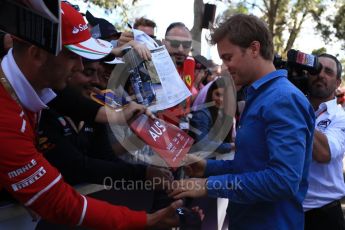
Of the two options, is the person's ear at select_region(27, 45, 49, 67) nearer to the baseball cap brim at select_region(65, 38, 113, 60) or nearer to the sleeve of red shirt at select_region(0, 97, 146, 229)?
the baseball cap brim at select_region(65, 38, 113, 60)

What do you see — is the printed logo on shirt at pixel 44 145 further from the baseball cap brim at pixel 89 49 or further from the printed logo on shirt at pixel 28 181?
the baseball cap brim at pixel 89 49

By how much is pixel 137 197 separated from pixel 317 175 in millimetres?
1305

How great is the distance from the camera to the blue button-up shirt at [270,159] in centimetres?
179

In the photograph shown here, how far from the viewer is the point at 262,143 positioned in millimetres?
1938

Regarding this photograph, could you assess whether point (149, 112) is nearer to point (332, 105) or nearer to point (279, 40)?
point (332, 105)

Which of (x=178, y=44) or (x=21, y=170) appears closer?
(x=21, y=170)

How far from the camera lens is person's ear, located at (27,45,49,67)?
1.73 metres

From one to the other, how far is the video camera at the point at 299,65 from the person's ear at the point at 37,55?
1627 mm

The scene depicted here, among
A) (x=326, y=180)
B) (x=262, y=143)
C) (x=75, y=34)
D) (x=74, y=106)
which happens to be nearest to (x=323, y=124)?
(x=326, y=180)

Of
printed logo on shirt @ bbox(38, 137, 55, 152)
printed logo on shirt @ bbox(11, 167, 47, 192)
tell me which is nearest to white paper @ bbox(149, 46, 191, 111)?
printed logo on shirt @ bbox(38, 137, 55, 152)

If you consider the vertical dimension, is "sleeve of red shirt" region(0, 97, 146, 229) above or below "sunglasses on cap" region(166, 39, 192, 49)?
below

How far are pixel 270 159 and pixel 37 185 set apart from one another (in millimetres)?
976

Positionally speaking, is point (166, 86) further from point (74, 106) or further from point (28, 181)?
point (28, 181)

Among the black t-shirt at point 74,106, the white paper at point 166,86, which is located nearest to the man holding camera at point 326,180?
the white paper at point 166,86
